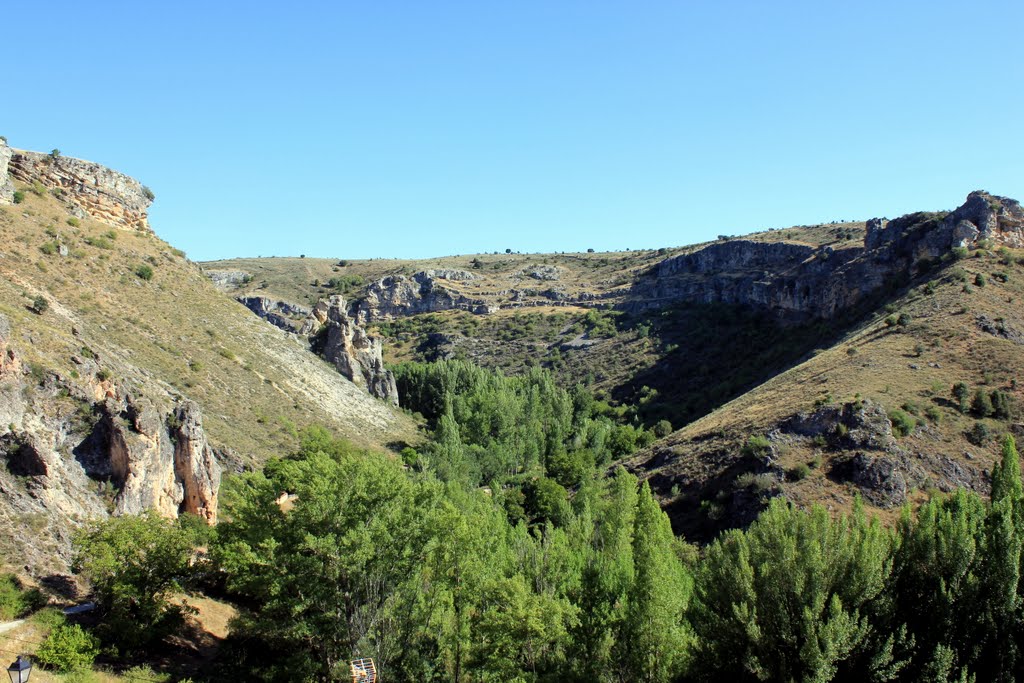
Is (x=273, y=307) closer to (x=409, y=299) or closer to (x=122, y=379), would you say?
(x=409, y=299)

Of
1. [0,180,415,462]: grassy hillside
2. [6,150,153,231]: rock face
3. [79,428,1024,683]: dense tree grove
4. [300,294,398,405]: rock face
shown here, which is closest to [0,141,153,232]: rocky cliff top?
[6,150,153,231]: rock face

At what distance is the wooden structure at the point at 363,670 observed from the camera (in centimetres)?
2300

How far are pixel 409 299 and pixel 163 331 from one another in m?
89.1

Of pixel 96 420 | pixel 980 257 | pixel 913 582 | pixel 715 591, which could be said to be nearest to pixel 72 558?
pixel 96 420

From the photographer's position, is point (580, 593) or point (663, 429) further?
point (663, 429)

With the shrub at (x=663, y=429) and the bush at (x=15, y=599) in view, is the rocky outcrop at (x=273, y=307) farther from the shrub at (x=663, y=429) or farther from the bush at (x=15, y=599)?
the bush at (x=15, y=599)

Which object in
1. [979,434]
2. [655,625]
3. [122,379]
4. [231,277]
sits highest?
[231,277]

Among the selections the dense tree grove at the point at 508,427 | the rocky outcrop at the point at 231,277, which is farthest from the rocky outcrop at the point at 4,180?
the rocky outcrop at the point at 231,277

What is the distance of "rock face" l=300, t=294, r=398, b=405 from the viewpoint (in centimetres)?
7862

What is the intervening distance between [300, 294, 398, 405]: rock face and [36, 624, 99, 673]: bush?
5575 cm

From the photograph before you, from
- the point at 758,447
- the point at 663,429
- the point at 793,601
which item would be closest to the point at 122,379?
the point at 793,601

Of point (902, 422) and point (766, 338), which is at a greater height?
point (766, 338)

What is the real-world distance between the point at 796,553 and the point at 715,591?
273cm

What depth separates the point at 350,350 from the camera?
79812mm
